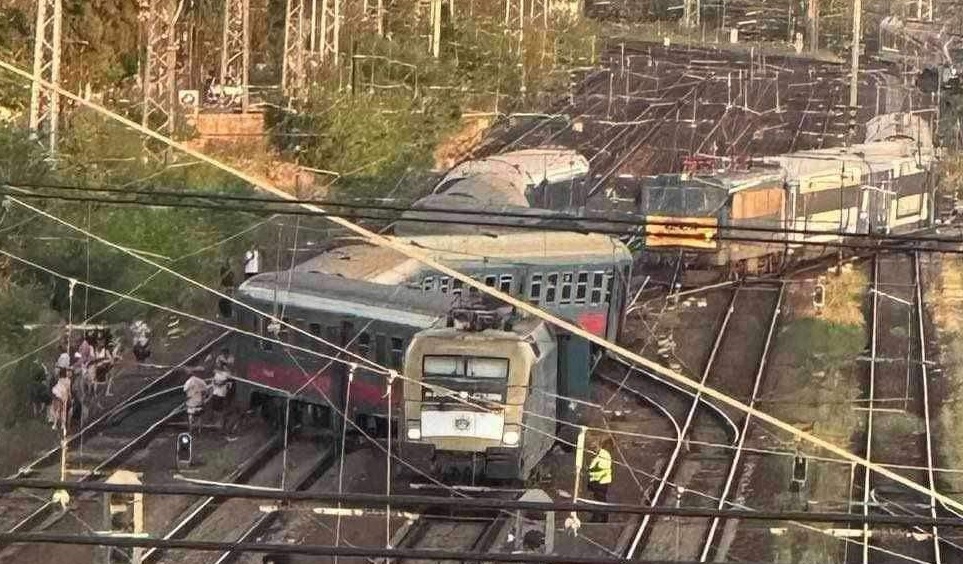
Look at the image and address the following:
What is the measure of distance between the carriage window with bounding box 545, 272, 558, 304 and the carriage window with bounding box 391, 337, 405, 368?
604mm

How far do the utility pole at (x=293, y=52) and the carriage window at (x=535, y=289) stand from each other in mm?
1337

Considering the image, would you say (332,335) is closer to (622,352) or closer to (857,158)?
(622,352)

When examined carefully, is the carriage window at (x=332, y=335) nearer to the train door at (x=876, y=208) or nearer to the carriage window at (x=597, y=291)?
the carriage window at (x=597, y=291)

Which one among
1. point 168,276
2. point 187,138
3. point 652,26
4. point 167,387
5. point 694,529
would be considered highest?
point 652,26

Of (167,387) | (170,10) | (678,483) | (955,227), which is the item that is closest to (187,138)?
(170,10)

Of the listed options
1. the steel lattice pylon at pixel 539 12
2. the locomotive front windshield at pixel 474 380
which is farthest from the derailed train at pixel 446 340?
the steel lattice pylon at pixel 539 12

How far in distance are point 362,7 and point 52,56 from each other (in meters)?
1.33

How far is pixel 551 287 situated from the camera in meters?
6.02

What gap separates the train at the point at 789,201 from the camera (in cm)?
610

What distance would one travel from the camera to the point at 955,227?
6.14 meters

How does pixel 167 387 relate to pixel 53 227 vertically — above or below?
below

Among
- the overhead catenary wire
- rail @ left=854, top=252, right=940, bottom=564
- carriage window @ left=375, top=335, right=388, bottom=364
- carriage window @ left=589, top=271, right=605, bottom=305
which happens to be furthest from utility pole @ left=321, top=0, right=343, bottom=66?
rail @ left=854, top=252, right=940, bottom=564

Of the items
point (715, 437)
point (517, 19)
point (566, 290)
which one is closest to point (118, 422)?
point (566, 290)

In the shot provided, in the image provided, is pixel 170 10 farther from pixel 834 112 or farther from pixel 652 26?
pixel 834 112
